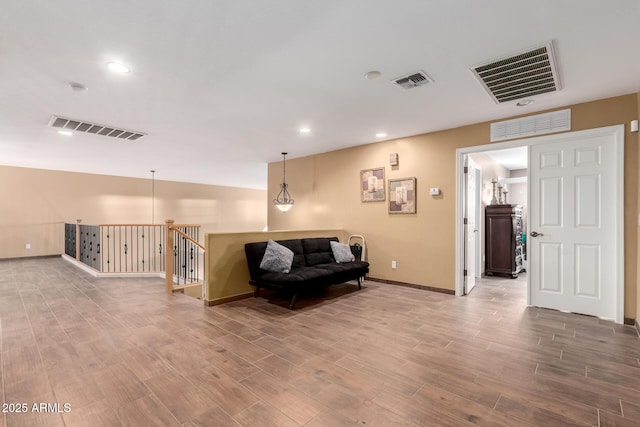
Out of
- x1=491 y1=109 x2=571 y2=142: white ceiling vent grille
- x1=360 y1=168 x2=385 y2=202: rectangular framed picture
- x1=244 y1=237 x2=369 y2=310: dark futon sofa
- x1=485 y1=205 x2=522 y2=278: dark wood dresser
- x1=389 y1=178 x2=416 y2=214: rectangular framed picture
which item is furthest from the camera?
x1=485 y1=205 x2=522 y2=278: dark wood dresser

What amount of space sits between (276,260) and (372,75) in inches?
103

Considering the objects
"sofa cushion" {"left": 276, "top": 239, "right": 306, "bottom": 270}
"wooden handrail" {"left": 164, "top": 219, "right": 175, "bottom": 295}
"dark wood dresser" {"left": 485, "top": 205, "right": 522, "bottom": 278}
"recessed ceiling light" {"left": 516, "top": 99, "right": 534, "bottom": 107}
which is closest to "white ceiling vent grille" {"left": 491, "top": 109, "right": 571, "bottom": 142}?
"recessed ceiling light" {"left": 516, "top": 99, "right": 534, "bottom": 107}

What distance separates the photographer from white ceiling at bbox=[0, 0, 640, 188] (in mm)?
2029

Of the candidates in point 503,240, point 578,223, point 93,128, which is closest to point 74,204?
point 93,128

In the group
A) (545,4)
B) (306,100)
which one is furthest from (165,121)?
(545,4)

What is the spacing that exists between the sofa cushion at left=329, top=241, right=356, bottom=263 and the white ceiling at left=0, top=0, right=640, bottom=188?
6.38ft

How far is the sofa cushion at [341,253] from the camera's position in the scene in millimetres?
5012

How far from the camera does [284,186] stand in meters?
7.01

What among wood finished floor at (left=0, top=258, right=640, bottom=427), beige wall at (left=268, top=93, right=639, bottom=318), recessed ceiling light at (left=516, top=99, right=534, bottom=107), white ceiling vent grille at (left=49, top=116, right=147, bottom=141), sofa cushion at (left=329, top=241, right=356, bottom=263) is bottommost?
wood finished floor at (left=0, top=258, right=640, bottom=427)

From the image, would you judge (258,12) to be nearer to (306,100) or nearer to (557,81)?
(306,100)

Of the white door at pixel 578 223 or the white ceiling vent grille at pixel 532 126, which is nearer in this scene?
the white door at pixel 578 223

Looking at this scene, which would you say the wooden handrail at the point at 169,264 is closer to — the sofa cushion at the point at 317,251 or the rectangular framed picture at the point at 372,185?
the sofa cushion at the point at 317,251

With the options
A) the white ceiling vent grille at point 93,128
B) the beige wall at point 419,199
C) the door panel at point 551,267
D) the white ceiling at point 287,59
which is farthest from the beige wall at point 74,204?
the door panel at point 551,267

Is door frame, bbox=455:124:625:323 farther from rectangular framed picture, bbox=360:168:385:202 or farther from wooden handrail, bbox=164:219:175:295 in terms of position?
wooden handrail, bbox=164:219:175:295
